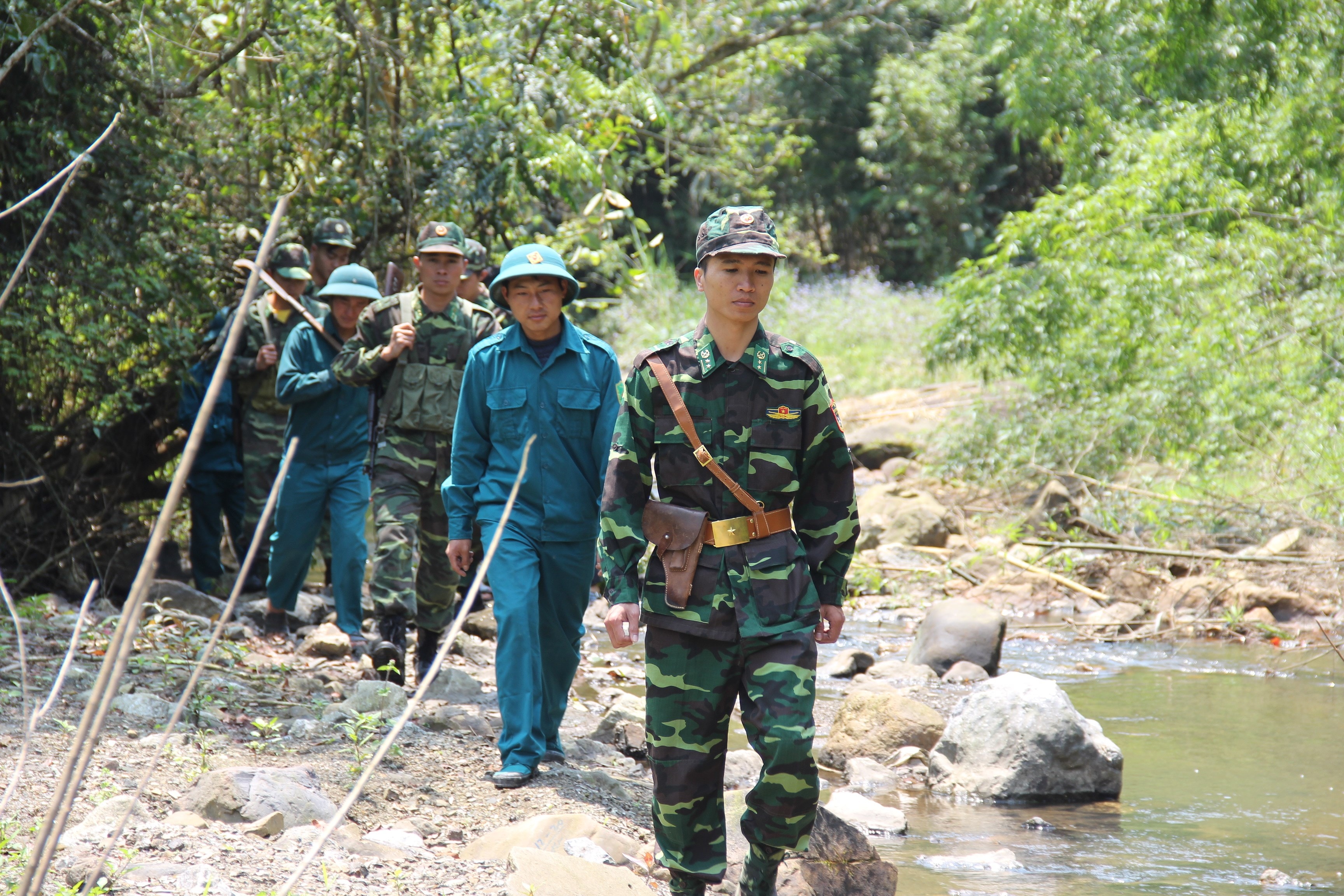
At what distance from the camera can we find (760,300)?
11.4ft

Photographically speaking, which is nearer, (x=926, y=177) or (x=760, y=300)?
(x=760, y=300)

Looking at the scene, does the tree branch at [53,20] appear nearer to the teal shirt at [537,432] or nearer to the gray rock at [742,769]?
the teal shirt at [537,432]

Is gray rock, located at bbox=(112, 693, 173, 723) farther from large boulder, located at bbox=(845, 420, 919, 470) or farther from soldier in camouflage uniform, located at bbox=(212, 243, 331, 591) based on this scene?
large boulder, located at bbox=(845, 420, 919, 470)

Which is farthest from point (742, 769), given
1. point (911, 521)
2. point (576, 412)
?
point (911, 521)

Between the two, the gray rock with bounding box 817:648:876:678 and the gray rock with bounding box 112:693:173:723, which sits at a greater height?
the gray rock with bounding box 112:693:173:723

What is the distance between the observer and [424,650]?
6367 mm

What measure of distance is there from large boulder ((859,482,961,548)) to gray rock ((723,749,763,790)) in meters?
6.02

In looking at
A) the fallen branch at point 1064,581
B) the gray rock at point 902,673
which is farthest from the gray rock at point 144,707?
the fallen branch at point 1064,581

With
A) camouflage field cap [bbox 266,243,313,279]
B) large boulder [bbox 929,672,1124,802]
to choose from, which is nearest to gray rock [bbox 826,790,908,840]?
large boulder [bbox 929,672,1124,802]

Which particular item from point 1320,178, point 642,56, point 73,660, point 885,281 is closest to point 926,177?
point 885,281

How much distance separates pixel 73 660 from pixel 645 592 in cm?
368

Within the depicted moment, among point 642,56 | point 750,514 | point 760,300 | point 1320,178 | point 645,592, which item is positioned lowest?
point 645,592

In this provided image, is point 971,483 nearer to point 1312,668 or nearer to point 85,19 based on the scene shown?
point 1312,668

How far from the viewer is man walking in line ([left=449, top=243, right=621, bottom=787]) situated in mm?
4691
